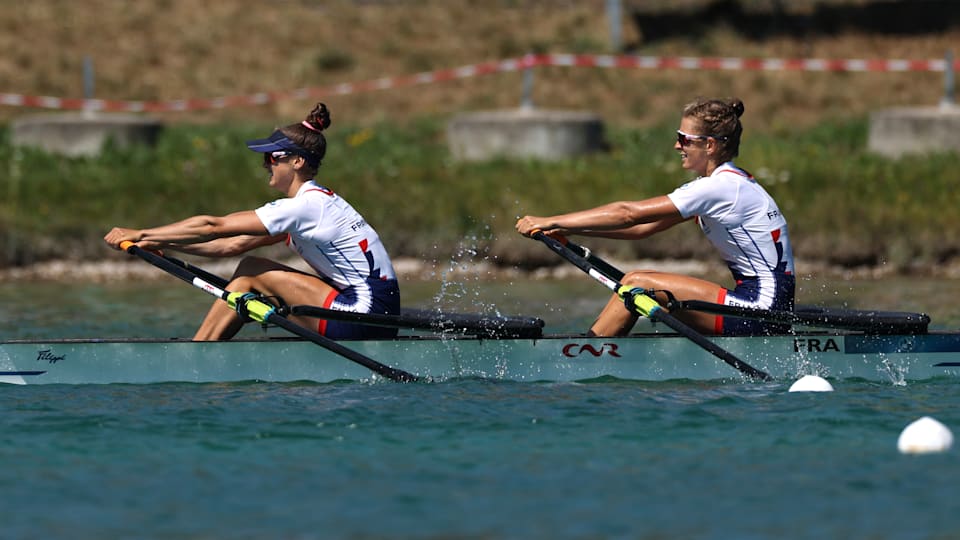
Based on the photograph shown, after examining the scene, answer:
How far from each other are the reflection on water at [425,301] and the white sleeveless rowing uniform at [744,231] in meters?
3.85

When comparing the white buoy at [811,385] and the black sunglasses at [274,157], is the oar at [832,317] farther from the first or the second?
the black sunglasses at [274,157]

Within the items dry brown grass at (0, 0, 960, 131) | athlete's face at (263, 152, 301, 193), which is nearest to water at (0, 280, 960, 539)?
athlete's face at (263, 152, 301, 193)

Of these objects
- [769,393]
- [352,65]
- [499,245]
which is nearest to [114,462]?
[769,393]

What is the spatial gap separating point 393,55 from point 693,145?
1988 cm

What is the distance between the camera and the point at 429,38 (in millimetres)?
30578

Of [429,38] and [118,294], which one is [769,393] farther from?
[429,38]

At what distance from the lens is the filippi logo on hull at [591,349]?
10.4m

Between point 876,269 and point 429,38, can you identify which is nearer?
point 876,269

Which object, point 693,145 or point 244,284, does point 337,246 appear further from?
point 693,145

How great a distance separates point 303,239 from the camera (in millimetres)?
10086

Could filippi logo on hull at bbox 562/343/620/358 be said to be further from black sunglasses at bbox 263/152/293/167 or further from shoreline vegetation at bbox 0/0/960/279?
shoreline vegetation at bbox 0/0/960/279

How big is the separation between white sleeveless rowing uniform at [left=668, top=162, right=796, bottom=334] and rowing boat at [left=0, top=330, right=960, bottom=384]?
29 cm

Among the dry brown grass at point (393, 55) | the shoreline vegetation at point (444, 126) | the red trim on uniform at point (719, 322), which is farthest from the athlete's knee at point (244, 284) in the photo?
the dry brown grass at point (393, 55)

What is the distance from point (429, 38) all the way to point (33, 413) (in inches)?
857
